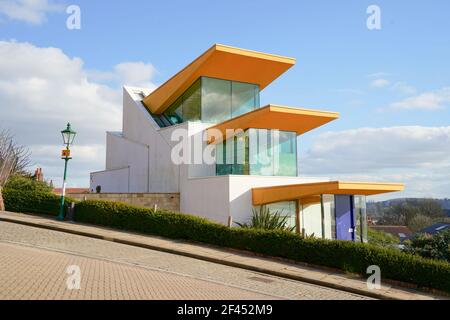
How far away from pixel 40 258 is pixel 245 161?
40.1ft

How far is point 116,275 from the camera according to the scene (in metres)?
9.56

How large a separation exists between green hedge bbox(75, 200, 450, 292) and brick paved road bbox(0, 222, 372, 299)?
2.24 m

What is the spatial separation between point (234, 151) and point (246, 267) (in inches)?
380

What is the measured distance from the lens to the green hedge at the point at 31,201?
19.3 meters

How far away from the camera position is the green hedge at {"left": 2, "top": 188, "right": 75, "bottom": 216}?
63.2ft

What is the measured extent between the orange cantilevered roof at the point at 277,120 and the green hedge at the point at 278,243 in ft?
20.9

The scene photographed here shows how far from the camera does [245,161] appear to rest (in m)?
21.2

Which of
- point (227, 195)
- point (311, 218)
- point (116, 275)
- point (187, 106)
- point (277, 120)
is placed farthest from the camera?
point (187, 106)

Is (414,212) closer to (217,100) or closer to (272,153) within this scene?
(272,153)

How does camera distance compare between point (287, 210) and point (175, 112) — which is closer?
point (287, 210)

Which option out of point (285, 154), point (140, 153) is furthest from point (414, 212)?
point (140, 153)
